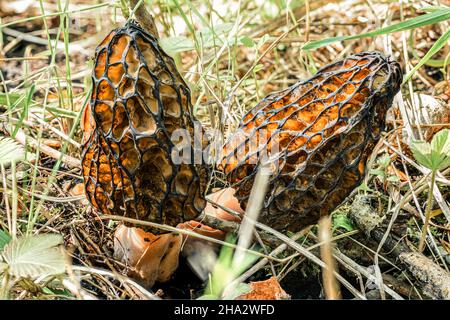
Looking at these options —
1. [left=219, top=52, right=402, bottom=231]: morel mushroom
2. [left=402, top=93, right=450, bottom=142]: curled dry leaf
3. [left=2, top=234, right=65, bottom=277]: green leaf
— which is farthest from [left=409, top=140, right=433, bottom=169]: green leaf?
[left=2, top=234, right=65, bottom=277]: green leaf

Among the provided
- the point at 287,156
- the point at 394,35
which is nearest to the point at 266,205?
the point at 287,156

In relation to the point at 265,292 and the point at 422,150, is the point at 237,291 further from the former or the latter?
the point at 422,150

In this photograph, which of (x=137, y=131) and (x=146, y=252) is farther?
(x=146, y=252)

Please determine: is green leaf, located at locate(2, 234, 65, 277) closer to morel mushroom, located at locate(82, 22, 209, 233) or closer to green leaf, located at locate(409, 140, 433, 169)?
morel mushroom, located at locate(82, 22, 209, 233)

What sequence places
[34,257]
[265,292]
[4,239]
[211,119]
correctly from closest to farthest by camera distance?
[34,257], [265,292], [4,239], [211,119]

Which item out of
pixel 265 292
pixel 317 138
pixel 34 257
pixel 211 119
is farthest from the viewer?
pixel 211 119

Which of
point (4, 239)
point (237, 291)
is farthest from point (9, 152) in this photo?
point (237, 291)

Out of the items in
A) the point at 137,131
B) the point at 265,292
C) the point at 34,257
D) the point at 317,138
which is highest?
the point at 137,131
